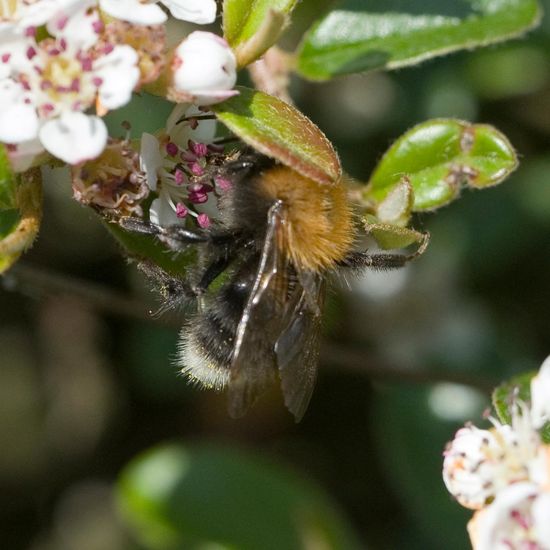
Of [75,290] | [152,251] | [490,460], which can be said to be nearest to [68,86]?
[152,251]

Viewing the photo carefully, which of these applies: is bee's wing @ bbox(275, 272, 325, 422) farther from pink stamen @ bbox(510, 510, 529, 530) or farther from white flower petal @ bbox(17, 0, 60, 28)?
white flower petal @ bbox(17, 0, 60, 28)

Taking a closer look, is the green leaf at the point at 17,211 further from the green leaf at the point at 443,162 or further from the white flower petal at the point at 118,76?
the green leaf at the point at 443,162

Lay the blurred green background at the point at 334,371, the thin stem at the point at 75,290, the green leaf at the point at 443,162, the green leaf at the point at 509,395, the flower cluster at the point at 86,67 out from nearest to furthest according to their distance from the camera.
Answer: the flower cluster at the point at 86,67
the green leaf at the point at 509,395
the green leaf at the point at 443,162
the thin stem at the point at 75,290
the blurred green background at the point at 334,371

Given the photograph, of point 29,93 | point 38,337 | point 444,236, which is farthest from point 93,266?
point 29,93

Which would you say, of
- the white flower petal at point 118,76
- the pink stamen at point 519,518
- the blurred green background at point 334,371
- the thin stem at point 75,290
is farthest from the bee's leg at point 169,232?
the blurred green background at point 334,371

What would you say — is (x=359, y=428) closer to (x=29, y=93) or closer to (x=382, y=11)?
(x=382, y=11)

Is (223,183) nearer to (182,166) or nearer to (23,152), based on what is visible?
(182,166)

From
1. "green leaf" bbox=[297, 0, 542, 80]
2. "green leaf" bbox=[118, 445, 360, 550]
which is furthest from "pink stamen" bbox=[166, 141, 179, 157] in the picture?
"green leaf" bbox=[118, 445, 360, 550]
